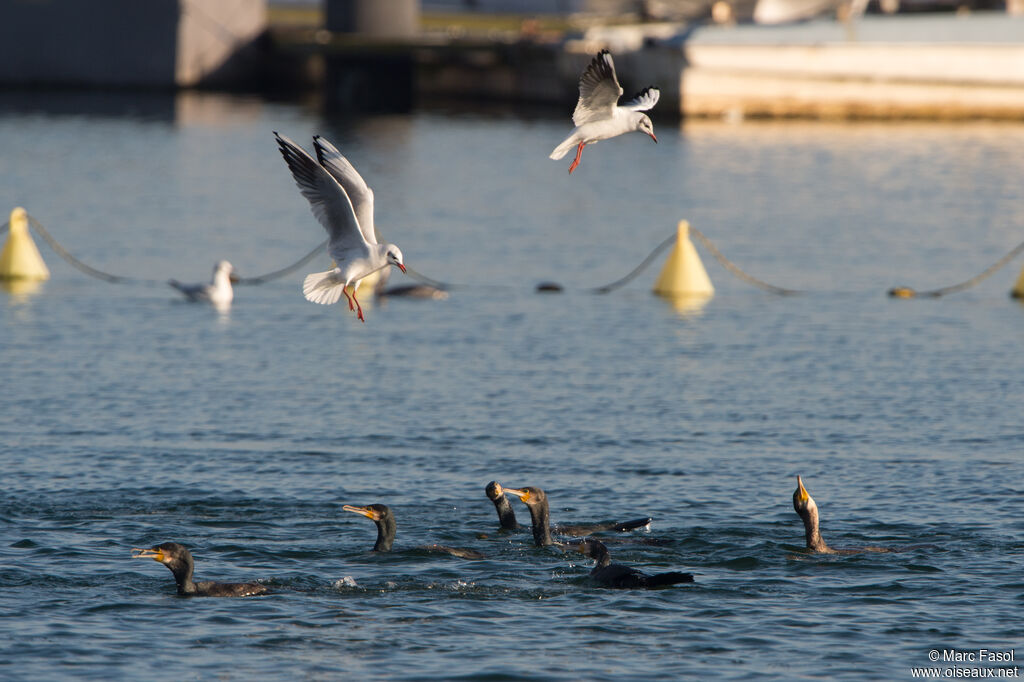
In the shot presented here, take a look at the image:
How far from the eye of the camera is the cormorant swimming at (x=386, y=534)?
62.7 ft

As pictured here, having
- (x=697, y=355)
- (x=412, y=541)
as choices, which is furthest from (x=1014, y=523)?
(x=697, y=355)

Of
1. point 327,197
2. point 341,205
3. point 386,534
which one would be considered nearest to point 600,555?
point 386,534

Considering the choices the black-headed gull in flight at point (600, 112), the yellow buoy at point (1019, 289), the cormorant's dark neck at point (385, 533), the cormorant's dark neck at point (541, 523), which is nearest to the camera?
the black-headed gull in flight at point (600, 112)

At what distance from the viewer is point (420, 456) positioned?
963 inches

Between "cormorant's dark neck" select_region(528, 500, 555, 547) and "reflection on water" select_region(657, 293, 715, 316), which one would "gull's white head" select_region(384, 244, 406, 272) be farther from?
"reflection on water" select_region(657, 293, 715, 316)

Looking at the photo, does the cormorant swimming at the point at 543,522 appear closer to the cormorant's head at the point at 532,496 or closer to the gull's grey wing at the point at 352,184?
the cormorant's head at the point at 532,496

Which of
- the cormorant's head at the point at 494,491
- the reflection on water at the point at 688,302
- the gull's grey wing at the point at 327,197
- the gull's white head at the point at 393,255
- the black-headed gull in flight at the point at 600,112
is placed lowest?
the reflection on water at the point at 688,302

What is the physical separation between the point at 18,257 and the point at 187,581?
25.0 metres

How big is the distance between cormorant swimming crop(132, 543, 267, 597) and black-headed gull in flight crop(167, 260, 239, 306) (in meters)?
19.1

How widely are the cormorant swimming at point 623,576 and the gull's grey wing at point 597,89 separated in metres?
5.10

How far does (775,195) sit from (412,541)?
4230 cm

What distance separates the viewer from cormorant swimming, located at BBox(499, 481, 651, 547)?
1961cm

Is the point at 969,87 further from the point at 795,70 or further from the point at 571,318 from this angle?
the point at 571,318

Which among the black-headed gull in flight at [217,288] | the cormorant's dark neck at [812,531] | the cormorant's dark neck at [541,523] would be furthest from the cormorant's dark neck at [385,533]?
the black-headed gull in flight at [217,288]
